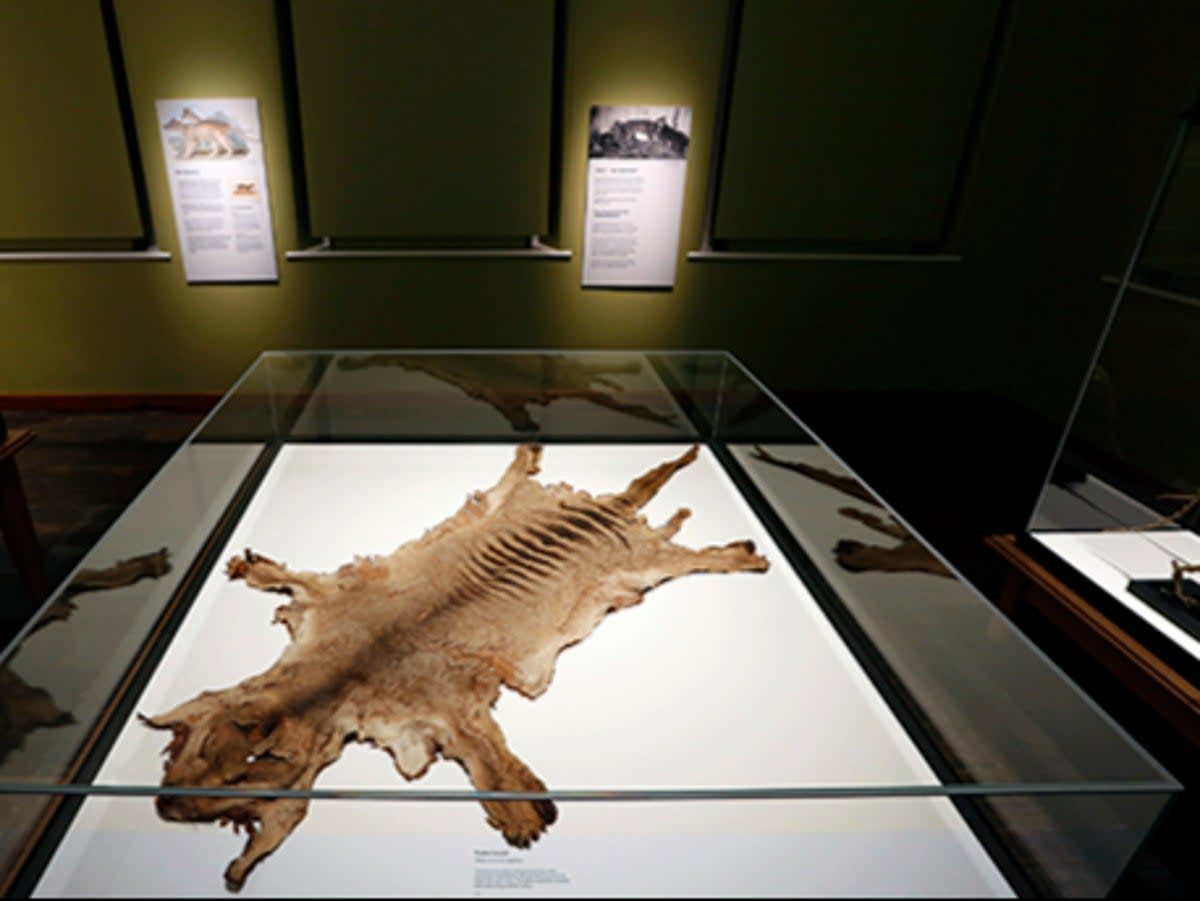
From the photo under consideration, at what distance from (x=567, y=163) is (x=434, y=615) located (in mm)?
2814

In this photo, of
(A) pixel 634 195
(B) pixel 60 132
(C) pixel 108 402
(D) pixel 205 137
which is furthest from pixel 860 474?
(B) pixel 60 132

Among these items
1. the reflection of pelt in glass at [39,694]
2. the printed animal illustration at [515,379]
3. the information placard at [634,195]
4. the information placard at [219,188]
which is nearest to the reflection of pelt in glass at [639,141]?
the information placard at [634,195]

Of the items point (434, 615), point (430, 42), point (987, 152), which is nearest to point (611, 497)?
point (434, 615)

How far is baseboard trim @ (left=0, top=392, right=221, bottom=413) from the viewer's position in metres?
3.90

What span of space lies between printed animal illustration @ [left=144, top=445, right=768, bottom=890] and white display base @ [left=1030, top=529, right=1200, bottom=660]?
2.90ft

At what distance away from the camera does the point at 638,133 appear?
11.9ft

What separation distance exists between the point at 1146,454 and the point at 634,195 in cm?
258

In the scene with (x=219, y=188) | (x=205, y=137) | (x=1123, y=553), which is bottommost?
(x=1123, y=553)

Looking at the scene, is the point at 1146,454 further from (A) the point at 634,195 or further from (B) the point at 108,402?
(B) the point at 108,402

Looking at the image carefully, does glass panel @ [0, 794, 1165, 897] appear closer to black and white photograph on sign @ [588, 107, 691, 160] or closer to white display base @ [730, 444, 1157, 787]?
white display base @ [730, 444, 1157, 787]

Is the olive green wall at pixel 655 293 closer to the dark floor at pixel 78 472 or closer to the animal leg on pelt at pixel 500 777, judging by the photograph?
the dark floor at pixel 78 472

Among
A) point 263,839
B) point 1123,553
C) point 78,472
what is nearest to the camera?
point 263,839

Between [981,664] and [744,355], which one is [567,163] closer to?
[744,355]

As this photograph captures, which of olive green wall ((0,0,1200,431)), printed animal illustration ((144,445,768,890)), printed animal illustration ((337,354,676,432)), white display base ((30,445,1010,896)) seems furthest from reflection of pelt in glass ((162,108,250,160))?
printed animal illustration ((144,445,768,890))
